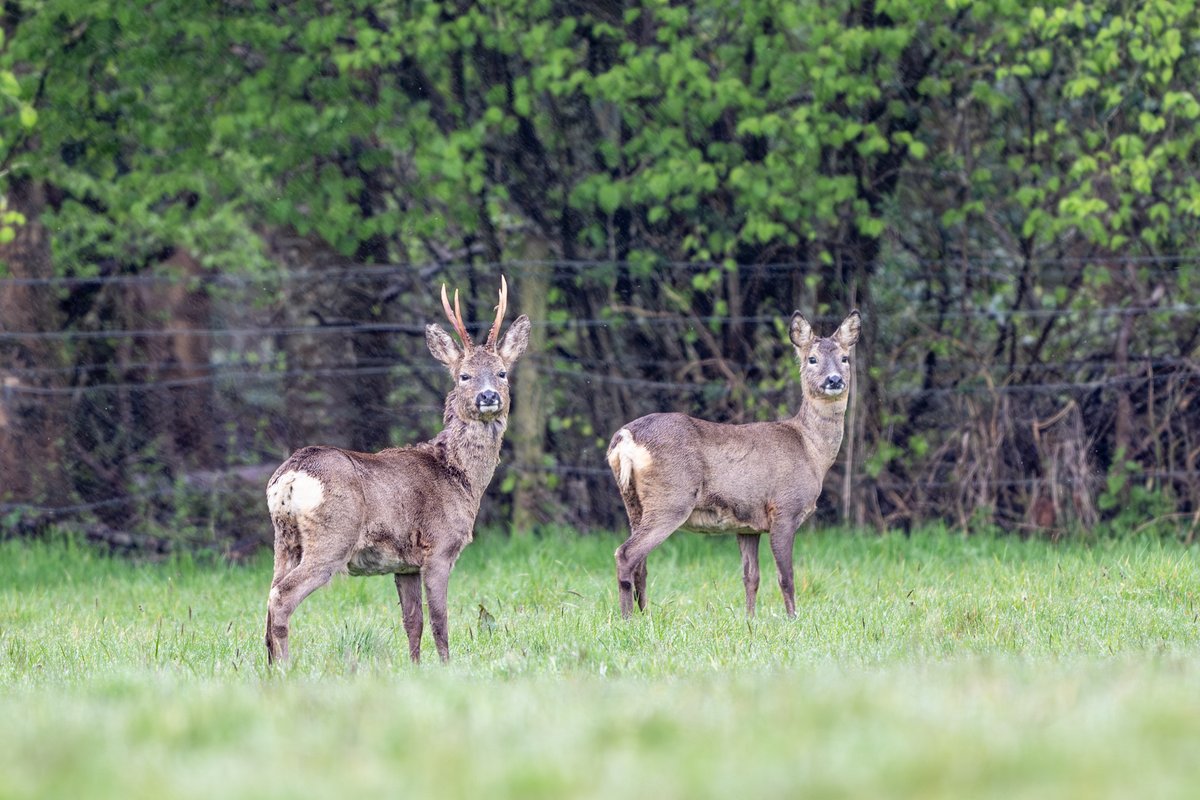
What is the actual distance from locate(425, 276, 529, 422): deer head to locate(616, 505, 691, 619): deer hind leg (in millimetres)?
956

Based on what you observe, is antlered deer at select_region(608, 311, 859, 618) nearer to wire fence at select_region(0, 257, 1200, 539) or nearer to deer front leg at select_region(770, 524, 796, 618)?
deer front leg at select_region(770, 524, 796, 618)

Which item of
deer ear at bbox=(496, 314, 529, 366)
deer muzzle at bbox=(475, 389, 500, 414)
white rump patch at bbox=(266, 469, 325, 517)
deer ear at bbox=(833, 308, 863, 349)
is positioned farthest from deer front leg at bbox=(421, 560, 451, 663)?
deer ear at bbox=(833, 308, 863, 349)

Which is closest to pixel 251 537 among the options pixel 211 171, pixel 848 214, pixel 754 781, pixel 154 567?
pixel 154 567

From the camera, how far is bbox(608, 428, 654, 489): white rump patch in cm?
824

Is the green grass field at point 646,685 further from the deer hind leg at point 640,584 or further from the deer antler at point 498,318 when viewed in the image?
the deer antler at point 498,318

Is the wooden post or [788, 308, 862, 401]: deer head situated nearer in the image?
[788, 308, 862, 401]: deer head

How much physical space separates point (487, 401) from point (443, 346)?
19.8 inches

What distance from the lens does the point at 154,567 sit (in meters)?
11.4

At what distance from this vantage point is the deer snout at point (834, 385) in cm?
880

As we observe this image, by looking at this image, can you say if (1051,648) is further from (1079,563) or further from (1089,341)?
(1089,341)

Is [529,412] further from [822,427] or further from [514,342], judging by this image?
[514,342]

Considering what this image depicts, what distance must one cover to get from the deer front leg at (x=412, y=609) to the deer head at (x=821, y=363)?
2626mm

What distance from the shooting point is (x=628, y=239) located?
12688mm

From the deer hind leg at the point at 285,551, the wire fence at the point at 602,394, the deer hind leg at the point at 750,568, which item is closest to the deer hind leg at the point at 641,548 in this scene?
the deer hind leg at the point at 750,568
